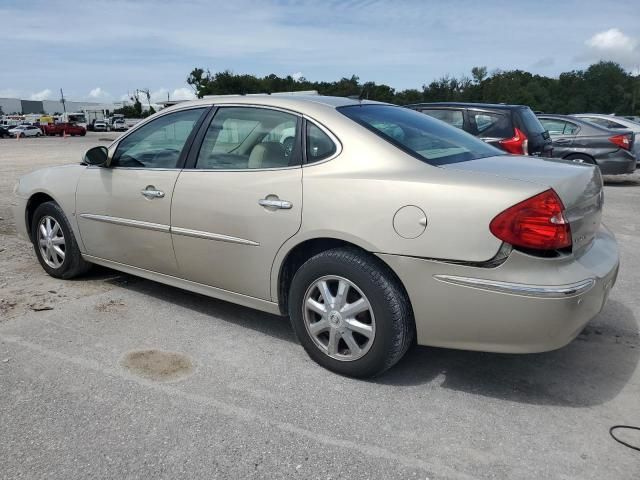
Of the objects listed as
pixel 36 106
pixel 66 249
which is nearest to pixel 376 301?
pixel 66 249

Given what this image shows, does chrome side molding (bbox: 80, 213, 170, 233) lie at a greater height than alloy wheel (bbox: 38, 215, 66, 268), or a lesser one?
greater

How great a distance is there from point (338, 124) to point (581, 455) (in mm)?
2072

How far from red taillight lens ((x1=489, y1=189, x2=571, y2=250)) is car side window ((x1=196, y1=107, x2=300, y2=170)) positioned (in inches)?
49.9

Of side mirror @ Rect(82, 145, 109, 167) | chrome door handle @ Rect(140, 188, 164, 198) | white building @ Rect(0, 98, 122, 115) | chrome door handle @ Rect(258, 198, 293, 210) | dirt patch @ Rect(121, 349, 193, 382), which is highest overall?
side mirror @ Rect(82, 145, 109, 167)

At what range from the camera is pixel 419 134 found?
3486 mm

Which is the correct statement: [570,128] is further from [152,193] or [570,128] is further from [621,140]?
[152,193]

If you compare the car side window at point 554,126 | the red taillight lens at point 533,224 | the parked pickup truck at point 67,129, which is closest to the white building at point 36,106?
the parked pickup truck at point 67,129

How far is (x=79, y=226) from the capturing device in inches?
180

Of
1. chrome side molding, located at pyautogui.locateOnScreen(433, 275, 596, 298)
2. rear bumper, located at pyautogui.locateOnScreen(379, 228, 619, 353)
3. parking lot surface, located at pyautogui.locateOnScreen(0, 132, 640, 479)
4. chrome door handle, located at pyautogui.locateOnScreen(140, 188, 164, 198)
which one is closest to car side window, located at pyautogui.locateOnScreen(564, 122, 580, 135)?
parking lot surface, located at pyautogui.locateOnScreen(0, 132, 640, 479)

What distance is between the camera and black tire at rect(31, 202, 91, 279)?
4.73 m

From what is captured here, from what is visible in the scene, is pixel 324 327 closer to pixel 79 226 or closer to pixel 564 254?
pixel 564 254

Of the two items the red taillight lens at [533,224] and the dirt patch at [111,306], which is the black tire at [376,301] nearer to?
the red taillight lens at [533,224]

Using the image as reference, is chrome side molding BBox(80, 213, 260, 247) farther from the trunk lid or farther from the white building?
the white building

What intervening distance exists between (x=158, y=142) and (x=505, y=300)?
8.95 ft
